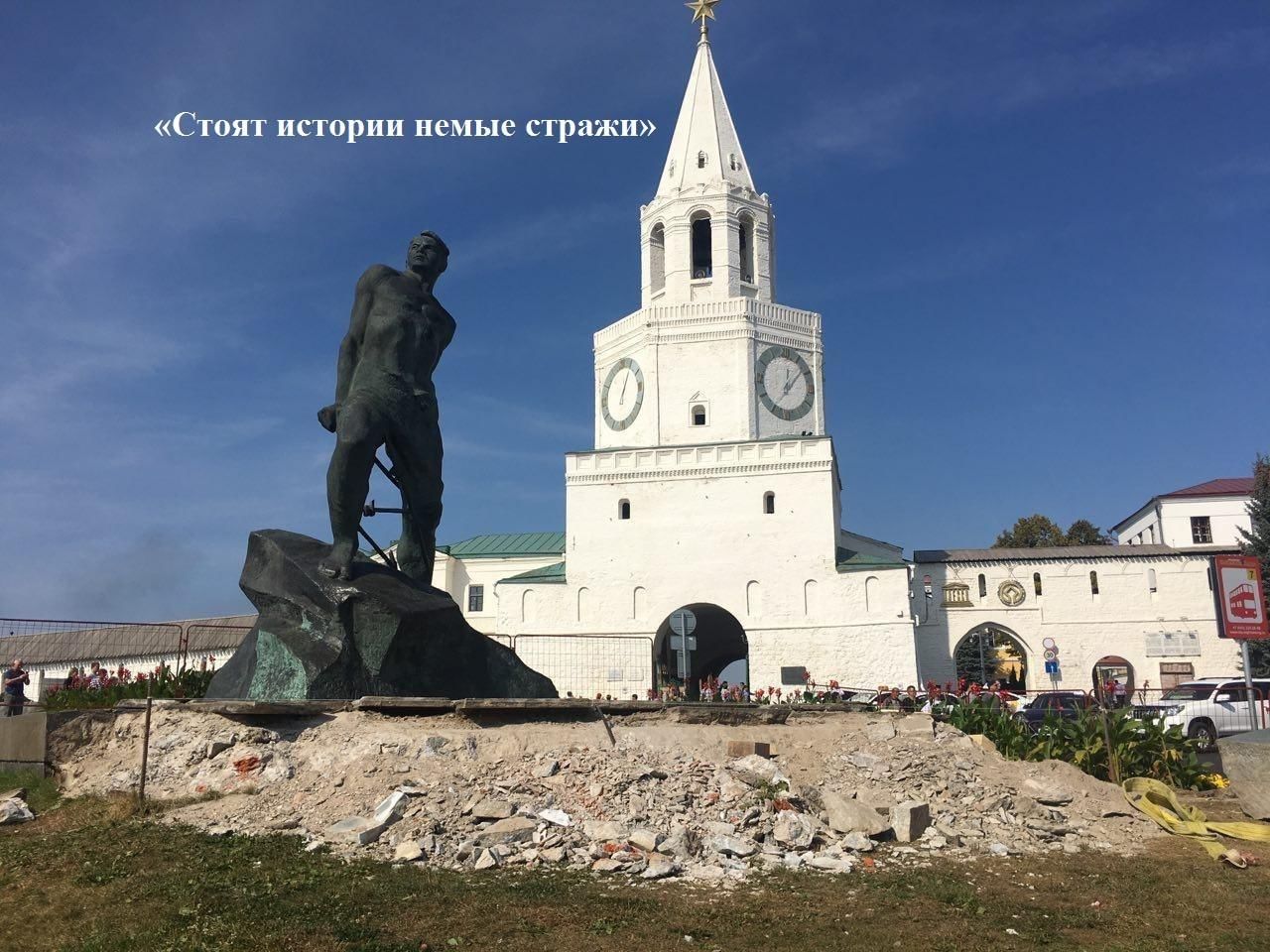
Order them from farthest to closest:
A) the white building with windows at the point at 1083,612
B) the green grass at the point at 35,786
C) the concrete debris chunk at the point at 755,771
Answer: the white building with windows at the point at 1083,612 < the concrete debris chunk at the point at 755,771 < the green grass at the point at 35,786

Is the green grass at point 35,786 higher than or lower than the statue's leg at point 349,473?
lower

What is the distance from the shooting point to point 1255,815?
29.9 feet

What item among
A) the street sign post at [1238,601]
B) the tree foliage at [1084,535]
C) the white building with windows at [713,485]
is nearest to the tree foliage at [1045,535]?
the tree foliage at [1084,535]

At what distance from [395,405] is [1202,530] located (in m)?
48.3

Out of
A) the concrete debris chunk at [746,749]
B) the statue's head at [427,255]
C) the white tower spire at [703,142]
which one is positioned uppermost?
the white tower spire at [703,142]

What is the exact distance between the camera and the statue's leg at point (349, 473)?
9.43 m

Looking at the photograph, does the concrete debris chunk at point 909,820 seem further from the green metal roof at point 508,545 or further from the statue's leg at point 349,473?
the green metal roof at point 508,545

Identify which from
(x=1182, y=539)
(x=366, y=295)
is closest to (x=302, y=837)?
(x=366, y=295)

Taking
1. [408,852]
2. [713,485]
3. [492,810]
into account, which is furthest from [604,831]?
[713,485]

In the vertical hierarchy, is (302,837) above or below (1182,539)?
below

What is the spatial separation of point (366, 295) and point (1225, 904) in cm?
802

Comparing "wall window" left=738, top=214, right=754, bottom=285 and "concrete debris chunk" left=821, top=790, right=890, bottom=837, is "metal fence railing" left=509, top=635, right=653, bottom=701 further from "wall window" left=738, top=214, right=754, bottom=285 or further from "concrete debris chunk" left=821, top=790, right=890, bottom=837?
"concrete debris chunk" left=821, top=790, right=890, bottom=837

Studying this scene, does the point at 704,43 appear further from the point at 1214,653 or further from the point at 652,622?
the point at 1214,653

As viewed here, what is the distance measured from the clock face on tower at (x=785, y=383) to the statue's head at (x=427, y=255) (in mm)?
25443
